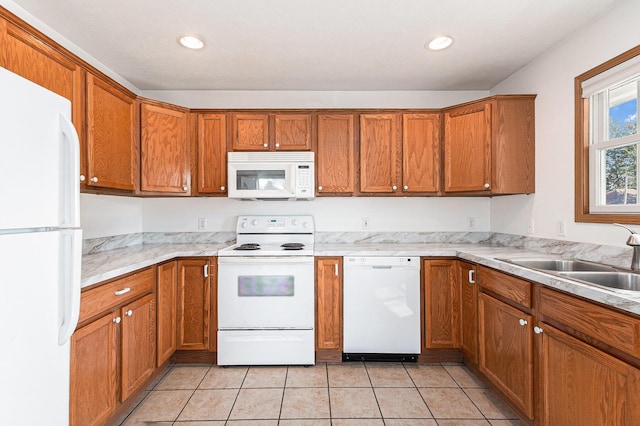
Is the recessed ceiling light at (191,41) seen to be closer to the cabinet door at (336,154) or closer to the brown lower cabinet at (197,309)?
the cabinet door at (336,154)

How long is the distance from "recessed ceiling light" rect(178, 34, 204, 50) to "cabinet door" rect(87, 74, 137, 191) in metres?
0.58

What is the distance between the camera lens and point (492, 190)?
2.53 metres

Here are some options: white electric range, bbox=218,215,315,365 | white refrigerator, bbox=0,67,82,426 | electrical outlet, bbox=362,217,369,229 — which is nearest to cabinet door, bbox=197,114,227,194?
white electric range, bbox=218,215,315,365

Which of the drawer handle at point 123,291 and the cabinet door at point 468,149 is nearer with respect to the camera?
the drawer handle at point 123,291

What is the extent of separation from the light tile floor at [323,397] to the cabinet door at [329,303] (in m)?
0.21

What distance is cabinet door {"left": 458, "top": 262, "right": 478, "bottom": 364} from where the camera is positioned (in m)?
2.35

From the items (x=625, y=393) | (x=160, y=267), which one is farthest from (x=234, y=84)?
(x=625, y=393)

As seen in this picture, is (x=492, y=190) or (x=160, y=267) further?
(x=492, y=190)

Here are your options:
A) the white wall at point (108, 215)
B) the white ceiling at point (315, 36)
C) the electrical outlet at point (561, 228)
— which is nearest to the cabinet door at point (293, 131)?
the white ceiling at point (315, 36)

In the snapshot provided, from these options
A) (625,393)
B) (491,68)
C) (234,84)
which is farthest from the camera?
(234,84)

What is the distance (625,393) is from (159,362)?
260 centimetres

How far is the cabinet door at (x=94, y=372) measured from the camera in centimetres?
149

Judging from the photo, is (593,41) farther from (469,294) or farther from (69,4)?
(69,4)

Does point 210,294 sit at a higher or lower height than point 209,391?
higher
